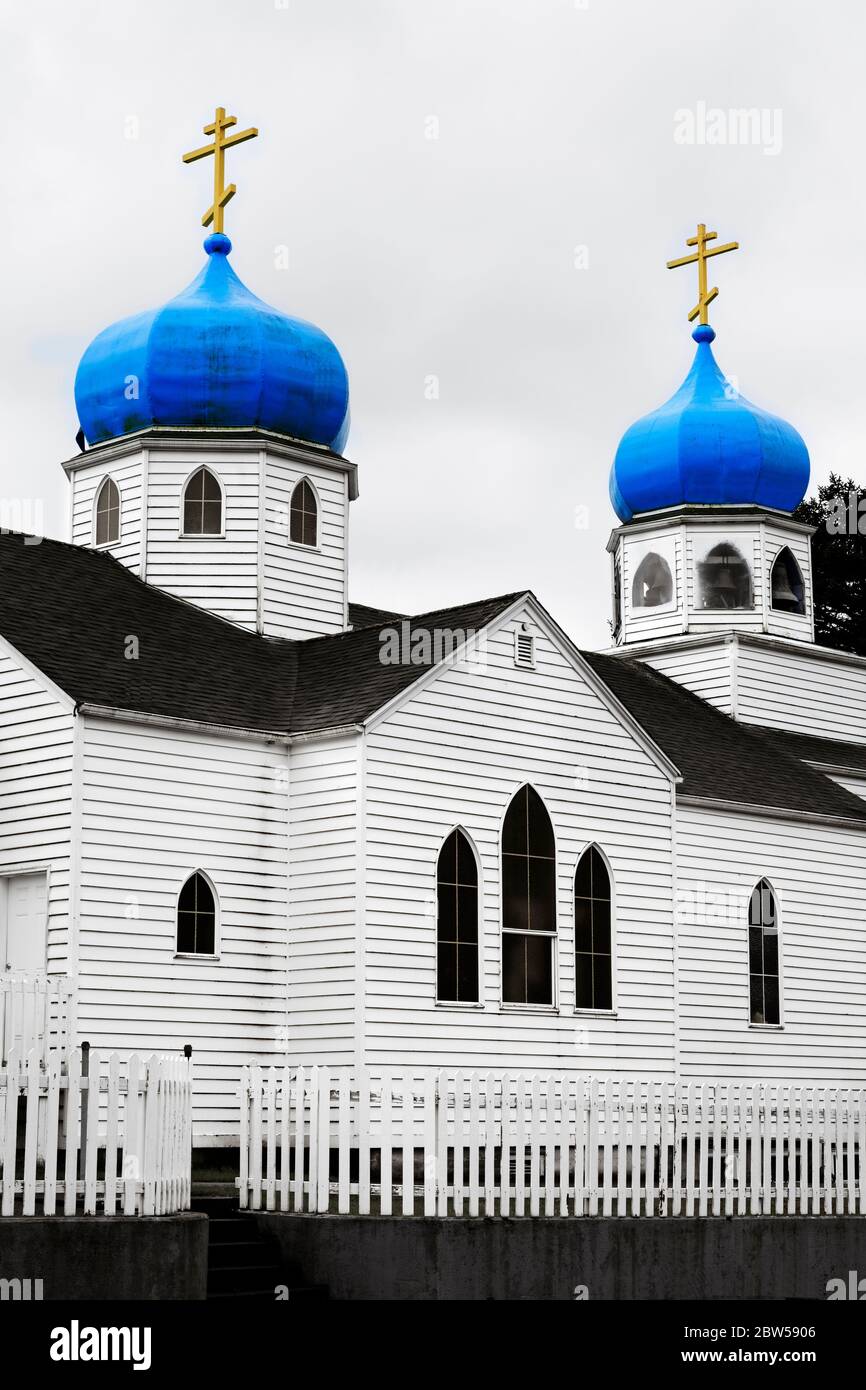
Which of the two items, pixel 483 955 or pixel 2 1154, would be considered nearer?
pixel 2 1154

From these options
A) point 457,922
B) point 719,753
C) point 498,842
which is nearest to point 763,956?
point 719,753

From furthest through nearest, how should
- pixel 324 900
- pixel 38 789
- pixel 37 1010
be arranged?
pixel 324 900 → pixel 38 789 → pixel 37 1010

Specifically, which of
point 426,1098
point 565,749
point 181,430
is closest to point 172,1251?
point 426,1098

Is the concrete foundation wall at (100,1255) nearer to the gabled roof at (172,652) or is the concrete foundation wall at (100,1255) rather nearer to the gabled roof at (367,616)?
the gabled roof at (172,652)

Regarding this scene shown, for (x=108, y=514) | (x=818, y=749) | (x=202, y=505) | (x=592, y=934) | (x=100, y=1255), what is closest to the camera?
(x=100, y=1255)

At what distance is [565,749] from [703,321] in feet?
47.7

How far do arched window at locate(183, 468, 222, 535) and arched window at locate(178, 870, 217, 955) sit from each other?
6649mm

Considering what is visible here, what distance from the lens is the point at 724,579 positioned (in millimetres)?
34281

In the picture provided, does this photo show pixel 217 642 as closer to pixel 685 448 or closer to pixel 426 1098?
pixel 426 1098

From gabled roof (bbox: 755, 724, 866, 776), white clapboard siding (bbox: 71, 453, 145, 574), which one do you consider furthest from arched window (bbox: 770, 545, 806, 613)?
white clapboard siding (bbox: 71, 453, 145, 574)

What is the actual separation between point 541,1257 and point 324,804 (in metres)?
7.31

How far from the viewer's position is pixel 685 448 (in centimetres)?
3431

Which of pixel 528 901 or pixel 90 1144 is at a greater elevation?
pixel 528 901

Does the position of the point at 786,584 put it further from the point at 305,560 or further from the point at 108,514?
the point at 108,514
